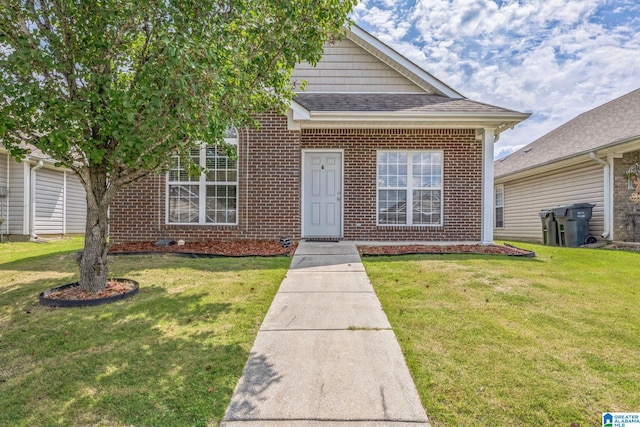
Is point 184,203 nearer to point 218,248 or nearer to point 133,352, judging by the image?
point 218,248

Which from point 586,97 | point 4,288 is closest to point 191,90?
point 4,288

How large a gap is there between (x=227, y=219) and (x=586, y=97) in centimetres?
1728

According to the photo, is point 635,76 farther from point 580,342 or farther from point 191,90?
point 191,90

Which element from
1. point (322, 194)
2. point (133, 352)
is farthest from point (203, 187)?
point (133, 352)

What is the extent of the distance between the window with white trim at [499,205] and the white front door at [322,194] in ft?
35.0

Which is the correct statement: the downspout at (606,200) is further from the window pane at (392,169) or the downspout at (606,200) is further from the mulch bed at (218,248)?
the mulch bed at (218,248)

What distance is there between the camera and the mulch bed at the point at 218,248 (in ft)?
23.9

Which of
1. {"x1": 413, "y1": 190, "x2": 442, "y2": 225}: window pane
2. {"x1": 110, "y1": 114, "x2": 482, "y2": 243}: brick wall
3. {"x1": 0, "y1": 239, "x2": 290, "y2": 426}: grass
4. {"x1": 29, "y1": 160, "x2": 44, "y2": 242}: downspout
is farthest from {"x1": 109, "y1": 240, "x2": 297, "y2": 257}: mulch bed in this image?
{"x1": 29, "y1": 160, "x2": 44, "y2": 242}: downspout

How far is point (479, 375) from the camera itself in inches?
97.7

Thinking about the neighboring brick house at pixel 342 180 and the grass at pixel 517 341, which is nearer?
the grass at pixel 517 341

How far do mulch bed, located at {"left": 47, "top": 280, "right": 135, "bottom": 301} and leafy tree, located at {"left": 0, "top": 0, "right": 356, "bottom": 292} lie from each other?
112mm

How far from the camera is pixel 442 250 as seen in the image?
25.6 ft

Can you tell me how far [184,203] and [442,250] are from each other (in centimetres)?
603

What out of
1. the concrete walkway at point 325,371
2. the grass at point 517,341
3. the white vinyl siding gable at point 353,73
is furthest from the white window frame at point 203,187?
the concrete walkway at point 325,371
